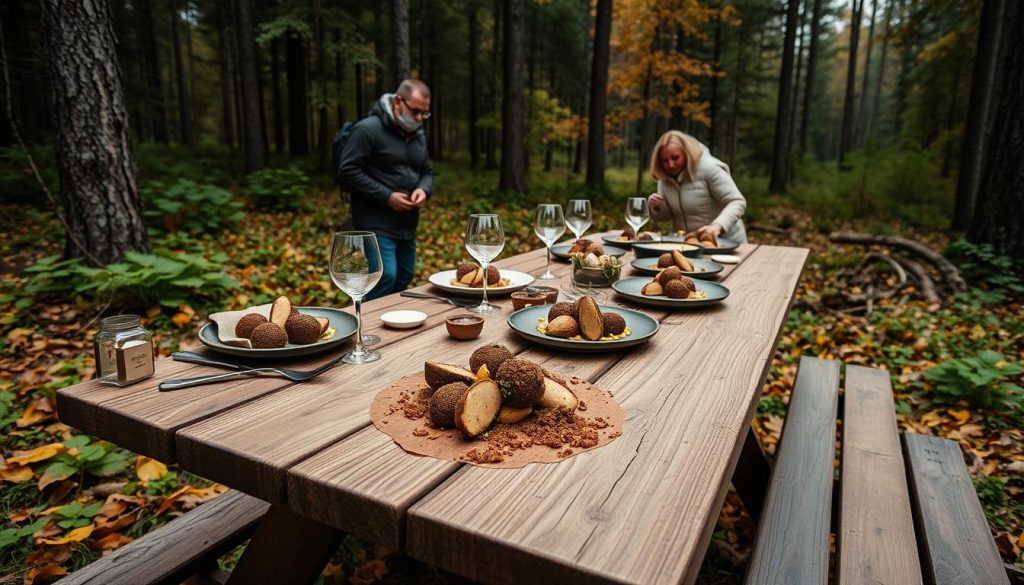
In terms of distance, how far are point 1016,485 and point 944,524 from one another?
1599 millimetres

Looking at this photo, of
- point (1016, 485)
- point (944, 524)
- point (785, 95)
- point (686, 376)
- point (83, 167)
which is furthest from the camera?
point (785, 95)

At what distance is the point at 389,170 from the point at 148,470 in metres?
2.78

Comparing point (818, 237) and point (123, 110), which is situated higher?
point (123, 110)

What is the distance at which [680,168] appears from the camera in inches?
194

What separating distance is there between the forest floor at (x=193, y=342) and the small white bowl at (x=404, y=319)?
1.08 m

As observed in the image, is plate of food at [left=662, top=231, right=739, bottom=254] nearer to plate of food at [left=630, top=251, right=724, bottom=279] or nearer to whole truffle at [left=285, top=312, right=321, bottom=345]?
plate of food at [left=630, top=251, right=724, bottom=279]

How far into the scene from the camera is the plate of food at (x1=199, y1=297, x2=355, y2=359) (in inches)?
57.6

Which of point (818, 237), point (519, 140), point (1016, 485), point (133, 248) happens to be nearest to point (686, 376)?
point (1016, 485)

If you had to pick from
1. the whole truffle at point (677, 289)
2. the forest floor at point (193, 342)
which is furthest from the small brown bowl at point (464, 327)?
the forest floor at point (193, 342)

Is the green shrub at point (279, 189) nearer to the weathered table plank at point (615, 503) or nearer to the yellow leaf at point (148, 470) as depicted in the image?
the yellow leaf at point (148, 470)

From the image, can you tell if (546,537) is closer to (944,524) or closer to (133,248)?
(944,524)

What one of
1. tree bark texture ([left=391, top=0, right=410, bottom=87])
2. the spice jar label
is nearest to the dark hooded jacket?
the spice jar label

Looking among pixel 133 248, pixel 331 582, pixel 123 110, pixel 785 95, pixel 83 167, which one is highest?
pixel 785 95

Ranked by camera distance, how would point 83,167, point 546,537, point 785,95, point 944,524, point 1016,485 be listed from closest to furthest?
point 546,537 < point 944,524 < point 1016,485 < point 83,167 < point 785,95
